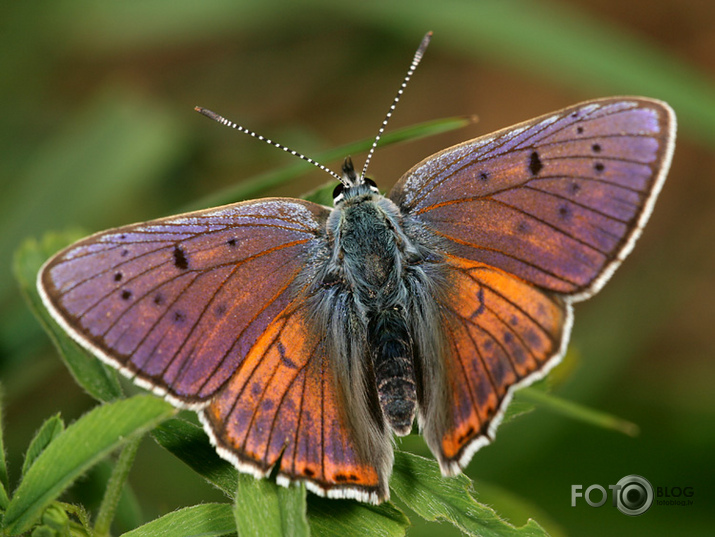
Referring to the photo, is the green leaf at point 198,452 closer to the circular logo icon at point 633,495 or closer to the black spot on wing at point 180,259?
the black spot on wing at point 180,259

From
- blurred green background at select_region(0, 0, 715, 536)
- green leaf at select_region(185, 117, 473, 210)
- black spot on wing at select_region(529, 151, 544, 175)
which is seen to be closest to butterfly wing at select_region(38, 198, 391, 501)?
green leaf at select_region(185, 117, 473, 210)

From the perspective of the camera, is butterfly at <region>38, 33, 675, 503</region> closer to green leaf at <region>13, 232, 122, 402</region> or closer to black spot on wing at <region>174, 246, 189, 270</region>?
black spot on wing at <region>174, 246, 189, 270</region>

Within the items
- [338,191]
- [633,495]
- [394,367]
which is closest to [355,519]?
[394,367]

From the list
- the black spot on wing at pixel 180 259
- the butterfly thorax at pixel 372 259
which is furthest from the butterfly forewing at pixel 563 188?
the black spot on wing at pixel 180 259

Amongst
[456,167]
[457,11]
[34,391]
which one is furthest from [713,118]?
[34,391]

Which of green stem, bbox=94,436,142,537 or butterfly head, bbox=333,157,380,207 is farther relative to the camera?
butterfly head, bbox=333,157,380,207

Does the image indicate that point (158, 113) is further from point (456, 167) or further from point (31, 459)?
point (31, 459)
